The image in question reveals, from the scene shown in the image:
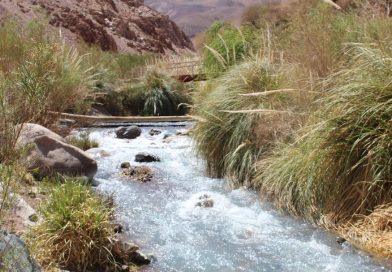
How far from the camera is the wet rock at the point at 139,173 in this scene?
7.34 meters

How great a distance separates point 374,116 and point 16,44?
597 cm

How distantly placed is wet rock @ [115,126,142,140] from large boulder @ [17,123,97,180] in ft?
12.9

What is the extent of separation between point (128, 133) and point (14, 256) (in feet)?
26.4

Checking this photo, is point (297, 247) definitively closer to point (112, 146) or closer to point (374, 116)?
point (374, 116)

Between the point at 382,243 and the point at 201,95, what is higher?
the point at 201,95

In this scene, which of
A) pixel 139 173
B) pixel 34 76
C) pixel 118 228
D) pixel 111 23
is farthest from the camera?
pixel 111 23

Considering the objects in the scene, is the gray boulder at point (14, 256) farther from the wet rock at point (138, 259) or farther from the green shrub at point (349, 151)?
the green shrub at point (349, 151)

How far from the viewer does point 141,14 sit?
48.2 meters

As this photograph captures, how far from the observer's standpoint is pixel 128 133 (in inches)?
424

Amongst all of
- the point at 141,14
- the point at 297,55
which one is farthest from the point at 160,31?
the point at 297,55

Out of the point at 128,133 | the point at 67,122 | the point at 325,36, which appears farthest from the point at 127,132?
the point at 325,36

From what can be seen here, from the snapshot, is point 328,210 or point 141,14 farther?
point 141,14

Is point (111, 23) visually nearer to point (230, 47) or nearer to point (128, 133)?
point (128, 133)

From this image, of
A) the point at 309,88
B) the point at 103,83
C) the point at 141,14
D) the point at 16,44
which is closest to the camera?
the point at 309,88
